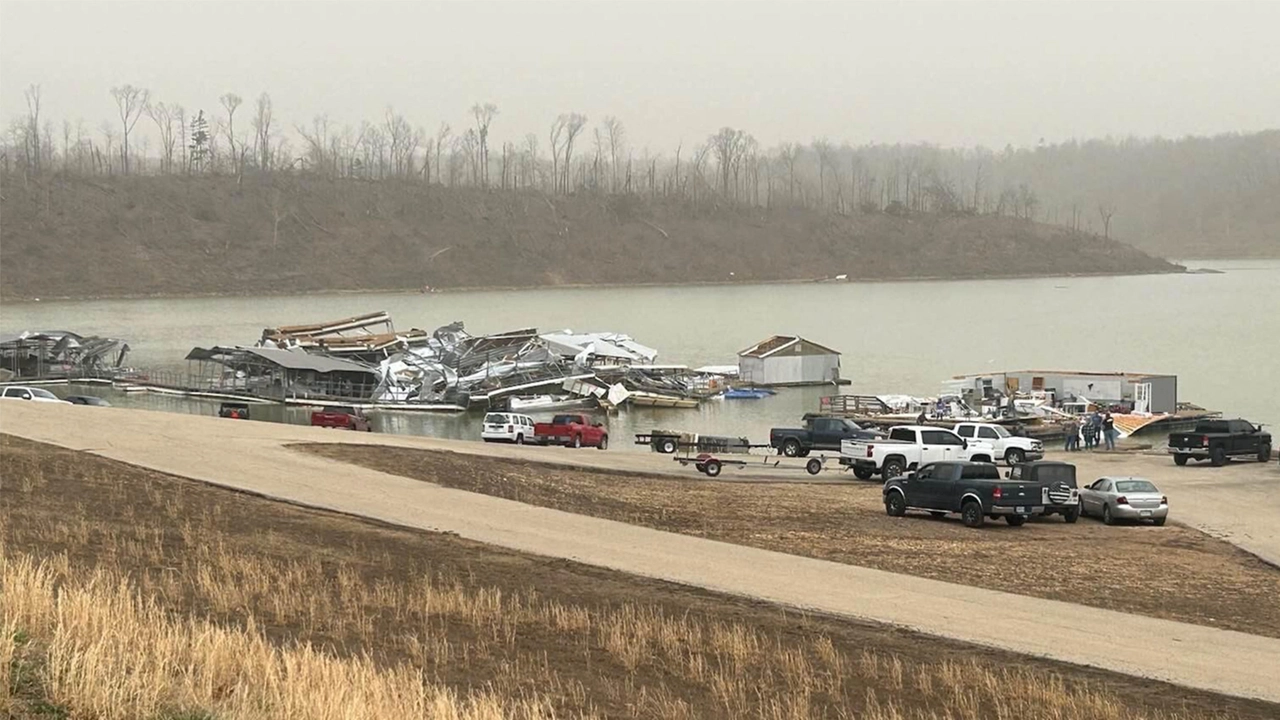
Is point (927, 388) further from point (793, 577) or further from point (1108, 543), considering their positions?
point (793, 577)

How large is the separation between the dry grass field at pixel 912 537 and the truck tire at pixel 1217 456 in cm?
1210

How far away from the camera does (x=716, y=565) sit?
69.8 ft

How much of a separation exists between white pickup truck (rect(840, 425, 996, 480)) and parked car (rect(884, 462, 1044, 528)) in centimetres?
568

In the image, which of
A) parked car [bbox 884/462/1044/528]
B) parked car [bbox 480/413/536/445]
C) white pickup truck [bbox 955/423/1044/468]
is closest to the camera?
parked car [bbox 884/462/1044/528]

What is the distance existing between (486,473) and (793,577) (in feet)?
42.1

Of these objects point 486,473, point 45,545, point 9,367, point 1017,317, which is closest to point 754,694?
point 45,545

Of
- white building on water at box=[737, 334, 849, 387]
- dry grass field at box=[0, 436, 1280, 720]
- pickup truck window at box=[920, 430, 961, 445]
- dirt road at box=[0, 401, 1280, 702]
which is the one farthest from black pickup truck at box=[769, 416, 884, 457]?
white building on water at box=[737, 334, 849, 387]

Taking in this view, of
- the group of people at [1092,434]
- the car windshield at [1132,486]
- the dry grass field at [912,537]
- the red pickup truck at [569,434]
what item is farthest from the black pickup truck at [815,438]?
the car windshield at [1132,486]

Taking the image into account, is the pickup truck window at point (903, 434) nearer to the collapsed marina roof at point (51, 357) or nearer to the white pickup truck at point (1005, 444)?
the white pickup truck at point (1005, 444)

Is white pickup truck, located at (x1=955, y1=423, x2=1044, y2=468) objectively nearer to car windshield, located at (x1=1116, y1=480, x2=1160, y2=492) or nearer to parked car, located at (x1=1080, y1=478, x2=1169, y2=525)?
parked car, located at (x1=1080, y1=478, x2=1169, y2=525)

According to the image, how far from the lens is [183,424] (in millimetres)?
38125

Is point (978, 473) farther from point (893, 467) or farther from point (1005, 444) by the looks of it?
point (1005, 444)

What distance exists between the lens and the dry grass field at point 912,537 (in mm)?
21031

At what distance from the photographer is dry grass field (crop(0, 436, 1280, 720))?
10.5 m
